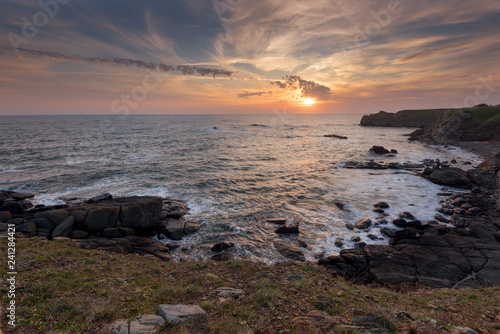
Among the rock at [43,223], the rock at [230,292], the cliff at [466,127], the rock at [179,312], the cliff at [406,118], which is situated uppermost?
the cliff at [406,118]

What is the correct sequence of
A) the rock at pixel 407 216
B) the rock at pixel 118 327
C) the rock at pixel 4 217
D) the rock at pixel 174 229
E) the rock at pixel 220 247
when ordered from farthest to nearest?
the rock at pixel 407 216 < the rock at pixel 174 229 < the rock at pixel 4 217 < the rock at pixel 220 247 < the rock at pixel 118 327

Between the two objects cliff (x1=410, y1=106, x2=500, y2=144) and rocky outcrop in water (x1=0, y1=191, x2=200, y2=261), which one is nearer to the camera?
rocky outcrop in water (x1=0, y1=191, x2=200, y2=261)

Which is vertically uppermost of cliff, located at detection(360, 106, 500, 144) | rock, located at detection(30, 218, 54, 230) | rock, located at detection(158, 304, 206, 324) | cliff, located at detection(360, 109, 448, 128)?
cliff, located at detection(360, 109, 448, 128)

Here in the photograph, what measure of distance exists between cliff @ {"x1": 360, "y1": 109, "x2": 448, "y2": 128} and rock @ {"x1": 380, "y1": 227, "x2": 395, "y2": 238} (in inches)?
5162

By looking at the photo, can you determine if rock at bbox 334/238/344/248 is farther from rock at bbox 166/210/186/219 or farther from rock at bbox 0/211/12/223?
rock at bbox 0/211/12/223

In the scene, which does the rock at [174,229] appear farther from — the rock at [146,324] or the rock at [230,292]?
the rock at [146,324]

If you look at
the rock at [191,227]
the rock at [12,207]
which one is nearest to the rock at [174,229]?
the rock at [191,227]

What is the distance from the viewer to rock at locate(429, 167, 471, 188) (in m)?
28.0

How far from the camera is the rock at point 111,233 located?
658 inches

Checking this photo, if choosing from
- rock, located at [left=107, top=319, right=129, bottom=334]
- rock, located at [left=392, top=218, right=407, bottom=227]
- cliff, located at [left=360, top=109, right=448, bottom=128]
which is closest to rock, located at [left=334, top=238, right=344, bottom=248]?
rock, located at [left=392, top=218, right=407, bottom=227]

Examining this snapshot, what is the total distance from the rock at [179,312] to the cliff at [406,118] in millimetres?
148142

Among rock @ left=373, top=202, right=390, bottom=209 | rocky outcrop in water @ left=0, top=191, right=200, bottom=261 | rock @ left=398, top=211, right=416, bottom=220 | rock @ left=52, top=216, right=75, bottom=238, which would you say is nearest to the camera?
rocky outcrop in water @ left=0, top=191, right=200, bottom=261

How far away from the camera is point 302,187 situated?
98.6ft

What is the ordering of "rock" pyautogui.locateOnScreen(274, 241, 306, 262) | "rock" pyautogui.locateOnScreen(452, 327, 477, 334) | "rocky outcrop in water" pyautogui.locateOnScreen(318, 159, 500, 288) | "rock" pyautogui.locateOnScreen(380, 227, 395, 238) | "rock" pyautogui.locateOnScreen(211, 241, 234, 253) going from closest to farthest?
1. "rock" pyautogui.locateOnScreen(452, 327, 477, 334)
2. "rocky outcrop in water" pyautogui.locateOnScreen(318, 159, 500, 288)
3. "rock" pyautogui.locateOnScreen(274, 241, 306, 262)
4. "rock" pyautogui.locateOnScreen(211, 241, 234, 253)
5. "rock" pyautogui.locateOnScreen(380, 227, 395, 238)
